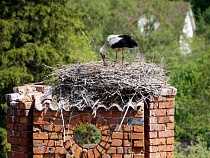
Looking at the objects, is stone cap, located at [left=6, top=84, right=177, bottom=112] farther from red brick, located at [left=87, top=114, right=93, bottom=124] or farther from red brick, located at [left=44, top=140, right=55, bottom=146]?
red brick, located at [left=44, top=140, right=55, bottom=146]

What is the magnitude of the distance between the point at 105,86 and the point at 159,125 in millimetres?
782

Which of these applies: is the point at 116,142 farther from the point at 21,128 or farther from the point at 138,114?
the point at 21,128

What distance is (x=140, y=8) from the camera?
36719 millimetres

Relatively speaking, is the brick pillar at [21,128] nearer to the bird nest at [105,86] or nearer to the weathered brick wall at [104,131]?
the weathered brick wall at [104,131]

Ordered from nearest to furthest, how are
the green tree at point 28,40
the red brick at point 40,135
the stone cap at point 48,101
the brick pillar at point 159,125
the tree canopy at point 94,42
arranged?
1. the stone cap at point 48,101
2. the red brick at point 40,135
3. the brick pillar at point 159,125
4. the green tree at point 28,40
5. the tree canopy at point 94,42

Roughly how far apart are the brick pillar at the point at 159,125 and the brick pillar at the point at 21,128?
131 centimetres

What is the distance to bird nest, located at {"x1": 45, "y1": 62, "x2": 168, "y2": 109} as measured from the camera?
21.7 feet

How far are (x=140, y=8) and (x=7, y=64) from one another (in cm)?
Result: 1946

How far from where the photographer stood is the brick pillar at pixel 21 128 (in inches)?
269

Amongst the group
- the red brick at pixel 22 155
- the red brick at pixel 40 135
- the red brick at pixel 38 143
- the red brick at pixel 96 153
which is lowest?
the red brick at pixel 22 155

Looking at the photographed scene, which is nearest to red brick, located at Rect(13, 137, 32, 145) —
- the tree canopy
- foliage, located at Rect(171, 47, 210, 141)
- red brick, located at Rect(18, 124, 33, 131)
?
red brick, located at Rect(18, 124, 33, 131)

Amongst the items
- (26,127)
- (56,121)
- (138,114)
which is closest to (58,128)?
(56,121)

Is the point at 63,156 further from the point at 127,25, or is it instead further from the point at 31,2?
the point at 127,25

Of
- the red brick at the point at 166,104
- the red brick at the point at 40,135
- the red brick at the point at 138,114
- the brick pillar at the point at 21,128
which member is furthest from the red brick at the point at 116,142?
the brick pillar at the point at 21,128
